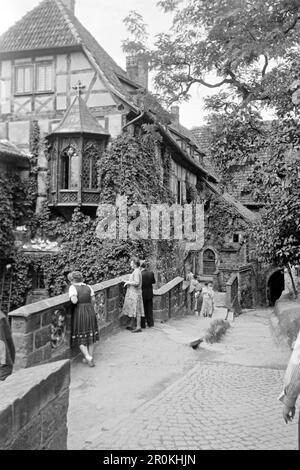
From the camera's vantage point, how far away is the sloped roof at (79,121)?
662 inches

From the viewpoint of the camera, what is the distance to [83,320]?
816cm

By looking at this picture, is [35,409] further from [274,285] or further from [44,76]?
[274,285]

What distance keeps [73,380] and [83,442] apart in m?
2.48

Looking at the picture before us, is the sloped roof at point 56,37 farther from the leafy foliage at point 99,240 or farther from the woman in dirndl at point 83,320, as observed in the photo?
the woman in dirndl at point 83,320

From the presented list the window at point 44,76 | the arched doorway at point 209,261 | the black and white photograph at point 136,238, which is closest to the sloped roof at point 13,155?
the black and white photograph at point 136,238

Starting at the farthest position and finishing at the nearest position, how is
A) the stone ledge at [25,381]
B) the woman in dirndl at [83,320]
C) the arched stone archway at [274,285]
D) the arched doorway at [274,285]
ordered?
the arched doorway at [274,285] → the arched stone archway at [274,285] → the woman in dirndl at [83,320] → the stone ledge at [25,381]

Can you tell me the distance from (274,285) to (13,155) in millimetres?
22814

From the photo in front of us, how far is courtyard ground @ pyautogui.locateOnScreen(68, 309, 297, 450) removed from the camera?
4883 millimetres

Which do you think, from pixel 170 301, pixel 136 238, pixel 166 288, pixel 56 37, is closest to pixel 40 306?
pixel 166 288

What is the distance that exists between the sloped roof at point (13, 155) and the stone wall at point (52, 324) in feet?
26.5

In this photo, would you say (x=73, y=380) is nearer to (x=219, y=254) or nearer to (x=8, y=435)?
(x=8, y=435)

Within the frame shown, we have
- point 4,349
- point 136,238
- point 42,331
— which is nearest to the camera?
point 4,349

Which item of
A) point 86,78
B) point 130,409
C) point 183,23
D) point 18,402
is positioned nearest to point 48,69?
point 86,78

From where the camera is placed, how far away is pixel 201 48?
36.3ft
